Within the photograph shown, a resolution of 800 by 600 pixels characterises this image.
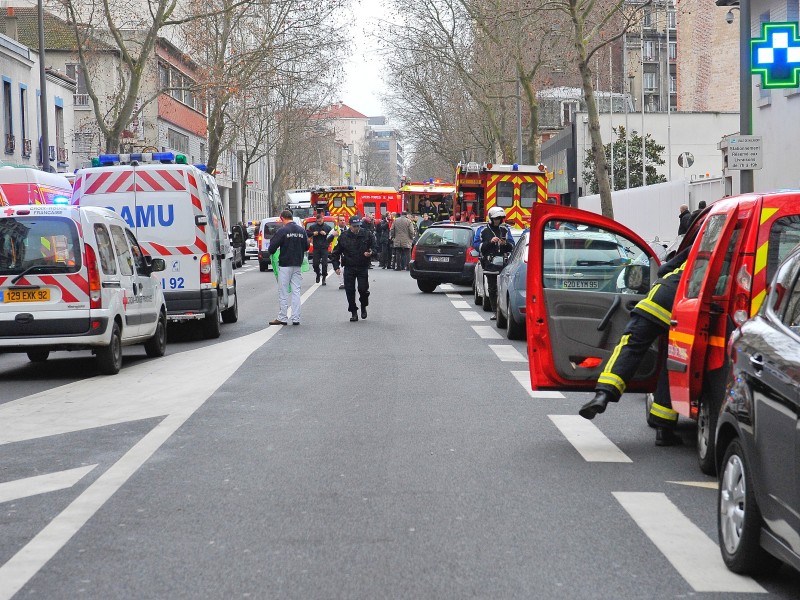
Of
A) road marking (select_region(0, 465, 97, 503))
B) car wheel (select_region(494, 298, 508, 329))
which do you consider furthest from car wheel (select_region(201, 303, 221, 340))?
road marking (select_region(0, 465, 97, 503))

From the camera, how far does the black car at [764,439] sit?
4.81 metres

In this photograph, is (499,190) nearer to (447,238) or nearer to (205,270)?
(447,238)

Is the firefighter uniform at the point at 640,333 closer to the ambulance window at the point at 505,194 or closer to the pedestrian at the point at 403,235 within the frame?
the pedestrian at the point at 403,235

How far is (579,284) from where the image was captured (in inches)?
377

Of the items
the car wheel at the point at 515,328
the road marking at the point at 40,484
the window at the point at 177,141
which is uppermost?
the window at the point at 177,141

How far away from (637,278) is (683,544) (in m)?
3.35

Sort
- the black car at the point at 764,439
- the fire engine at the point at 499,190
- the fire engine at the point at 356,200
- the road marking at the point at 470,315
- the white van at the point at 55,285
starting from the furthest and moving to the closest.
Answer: the fire engine at the point at 356,200, the fire engine at the point at 499,190, the road marking at the point at 470,315, the white van at the point at 55,285, the black car at the point at 764,439

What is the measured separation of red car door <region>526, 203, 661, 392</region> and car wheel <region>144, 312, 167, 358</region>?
7.29m

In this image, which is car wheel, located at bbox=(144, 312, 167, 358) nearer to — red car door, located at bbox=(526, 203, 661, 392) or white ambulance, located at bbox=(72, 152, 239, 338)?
white ambulance, located at bbox=(72, 152, 239, 338)

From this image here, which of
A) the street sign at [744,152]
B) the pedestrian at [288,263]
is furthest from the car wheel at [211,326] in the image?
the street sign at [744,152]

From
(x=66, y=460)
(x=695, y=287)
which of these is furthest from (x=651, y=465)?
(x=66, y=460)

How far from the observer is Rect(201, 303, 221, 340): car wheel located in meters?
17.9

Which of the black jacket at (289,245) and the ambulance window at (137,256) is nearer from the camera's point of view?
the ambulance window at (137,256)

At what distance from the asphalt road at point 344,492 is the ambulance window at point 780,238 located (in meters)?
1.30
